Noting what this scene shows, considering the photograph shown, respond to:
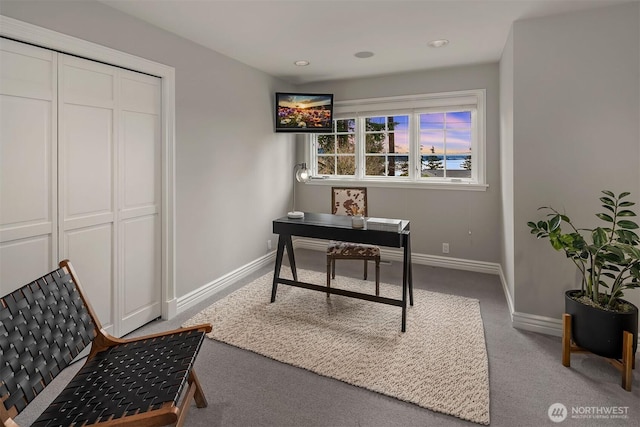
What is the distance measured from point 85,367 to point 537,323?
305 cm

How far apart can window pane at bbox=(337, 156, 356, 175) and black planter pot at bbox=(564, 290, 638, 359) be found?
3.19 meters

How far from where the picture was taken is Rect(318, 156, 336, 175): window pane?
5051 mm

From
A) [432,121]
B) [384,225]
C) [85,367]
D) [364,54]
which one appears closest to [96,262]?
[85,367]

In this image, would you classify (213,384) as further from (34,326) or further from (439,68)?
(439,68)

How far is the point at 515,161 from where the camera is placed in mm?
2713

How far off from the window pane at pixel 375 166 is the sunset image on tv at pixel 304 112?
2.56ft

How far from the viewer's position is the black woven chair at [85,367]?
1.28 m

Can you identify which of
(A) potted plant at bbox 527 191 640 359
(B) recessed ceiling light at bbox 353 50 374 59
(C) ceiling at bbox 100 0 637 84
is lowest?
(A) potted plant at bbox 527 191 640 359

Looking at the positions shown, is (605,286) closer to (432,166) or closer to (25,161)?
(432,166)

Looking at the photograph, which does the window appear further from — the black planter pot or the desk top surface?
the black planter pot

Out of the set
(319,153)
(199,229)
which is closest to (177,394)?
(199,229)

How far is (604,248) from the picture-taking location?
6.84 feet

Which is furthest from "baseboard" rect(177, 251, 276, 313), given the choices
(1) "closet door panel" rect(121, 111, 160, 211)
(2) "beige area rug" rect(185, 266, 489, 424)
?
(1) "closet door panel" rect(121, 111, 160, 211)

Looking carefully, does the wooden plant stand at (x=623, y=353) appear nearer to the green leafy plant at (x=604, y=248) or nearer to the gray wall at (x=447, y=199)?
the green leafy plant at (x=604, y=248)
